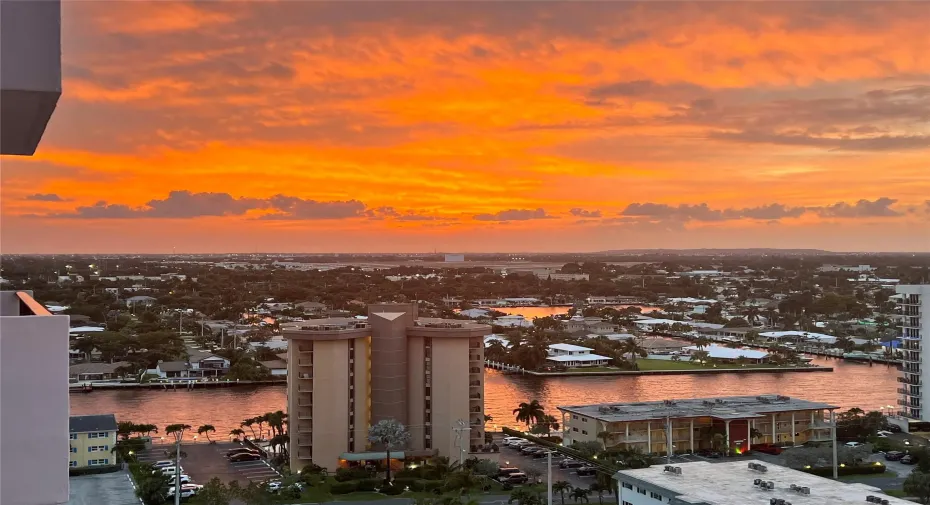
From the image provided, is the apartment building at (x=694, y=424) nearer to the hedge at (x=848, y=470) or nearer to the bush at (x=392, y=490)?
the hedge at (x=848, y=470)

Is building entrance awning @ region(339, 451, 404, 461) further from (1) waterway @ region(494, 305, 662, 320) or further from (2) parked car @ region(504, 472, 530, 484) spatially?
(1) waterway @ region(494, 305, 662, 320)

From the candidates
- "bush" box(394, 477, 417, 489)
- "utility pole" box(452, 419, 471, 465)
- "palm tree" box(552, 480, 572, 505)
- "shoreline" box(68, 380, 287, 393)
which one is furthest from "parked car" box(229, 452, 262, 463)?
"shoreline" box(68, 380, 287, 393)

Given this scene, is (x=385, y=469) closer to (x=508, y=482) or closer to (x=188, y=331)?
(x=508, y=482)

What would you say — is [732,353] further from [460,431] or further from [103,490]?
[103,490]

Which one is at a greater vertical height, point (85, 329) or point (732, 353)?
point (85, 329)

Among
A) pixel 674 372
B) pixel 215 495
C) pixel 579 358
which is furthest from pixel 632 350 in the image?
pixel 215 495

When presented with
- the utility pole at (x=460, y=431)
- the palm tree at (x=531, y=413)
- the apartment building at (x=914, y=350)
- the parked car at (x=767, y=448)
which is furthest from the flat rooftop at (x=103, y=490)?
the apartment building at (x=914, y=350)
